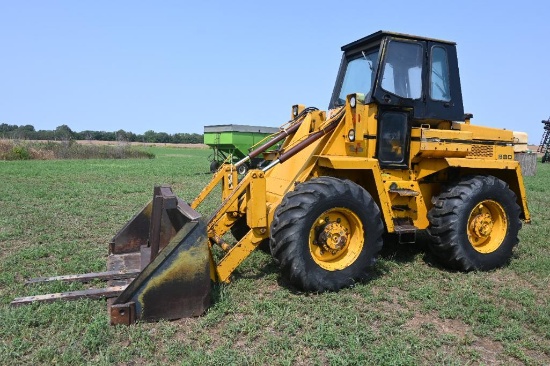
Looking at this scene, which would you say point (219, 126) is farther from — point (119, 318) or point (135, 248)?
point (119, 318)

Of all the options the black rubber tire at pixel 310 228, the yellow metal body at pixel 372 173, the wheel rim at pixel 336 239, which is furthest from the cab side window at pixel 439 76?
the wheel rim at pixel 336 239

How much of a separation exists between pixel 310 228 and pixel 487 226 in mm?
2707

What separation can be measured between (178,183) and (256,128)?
4683mm

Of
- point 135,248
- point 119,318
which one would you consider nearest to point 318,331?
point 119,318

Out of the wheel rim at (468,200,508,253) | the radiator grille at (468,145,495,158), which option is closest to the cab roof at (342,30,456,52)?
the radiator grille at (468,145,495,158)

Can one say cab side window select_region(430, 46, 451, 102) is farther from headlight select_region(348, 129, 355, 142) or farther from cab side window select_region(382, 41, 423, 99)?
headlight select_region(348, 129, 355, 142)

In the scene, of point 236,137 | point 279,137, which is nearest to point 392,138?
point 279,137

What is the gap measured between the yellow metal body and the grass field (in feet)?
1.78

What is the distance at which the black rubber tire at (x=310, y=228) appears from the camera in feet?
13.9

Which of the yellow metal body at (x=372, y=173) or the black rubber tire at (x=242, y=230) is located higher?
the yellow metal body at (x=372, y=173)

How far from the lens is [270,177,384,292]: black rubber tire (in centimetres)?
423

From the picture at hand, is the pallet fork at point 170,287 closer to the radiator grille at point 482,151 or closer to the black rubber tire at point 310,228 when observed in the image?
the black rubber tire at point 310,228

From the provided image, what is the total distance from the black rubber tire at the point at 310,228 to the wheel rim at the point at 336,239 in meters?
0.07

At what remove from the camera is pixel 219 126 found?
18.5 meters
